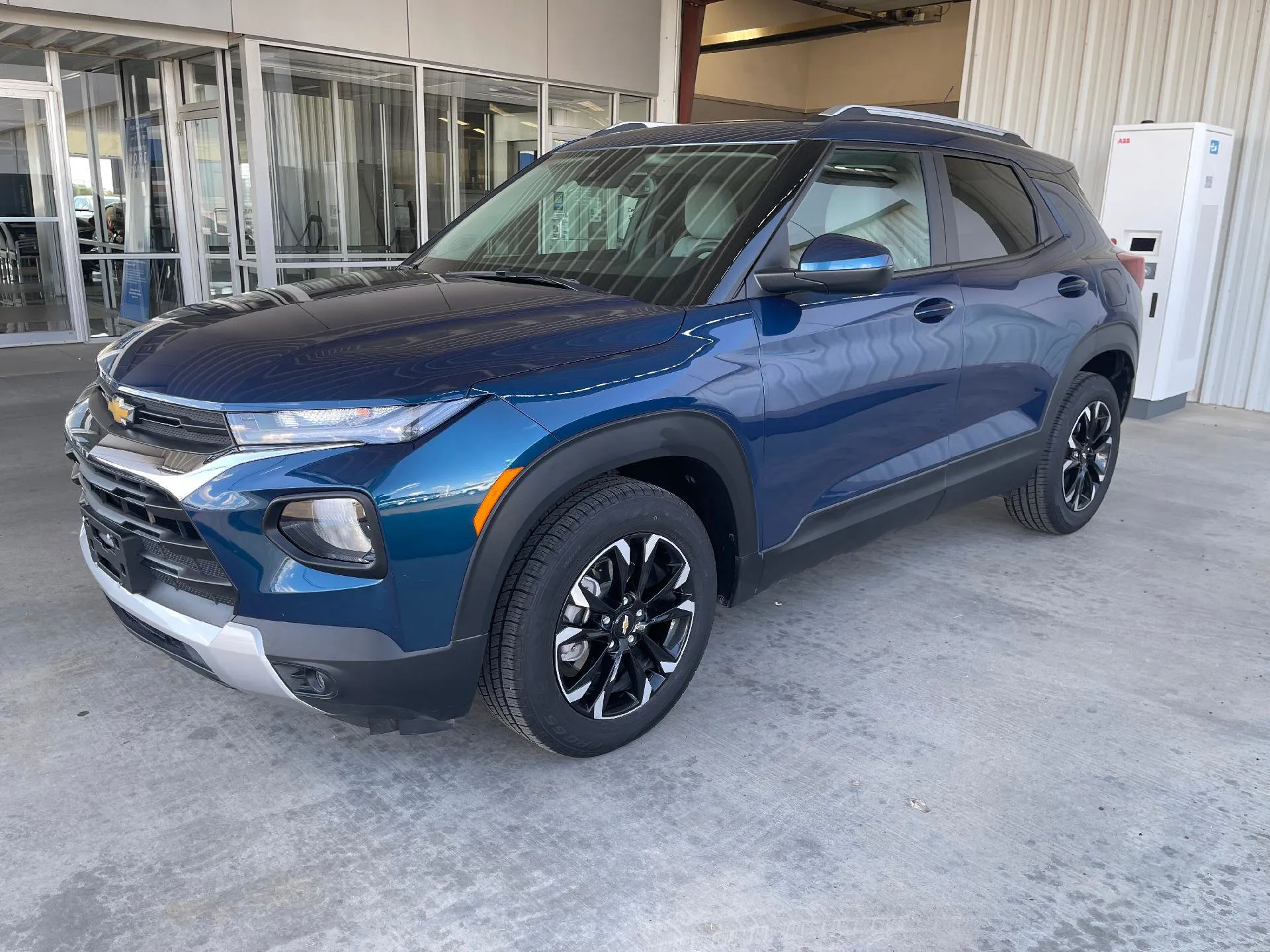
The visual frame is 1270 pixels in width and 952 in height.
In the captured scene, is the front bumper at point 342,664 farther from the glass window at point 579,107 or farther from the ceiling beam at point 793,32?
the ceiling beam at point 793,32

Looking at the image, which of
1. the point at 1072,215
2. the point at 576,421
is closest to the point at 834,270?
the point at 576,421

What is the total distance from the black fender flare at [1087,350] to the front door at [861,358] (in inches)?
33.0

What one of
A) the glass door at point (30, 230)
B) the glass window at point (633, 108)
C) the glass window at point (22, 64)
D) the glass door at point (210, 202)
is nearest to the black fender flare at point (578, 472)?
the glass door at point (210, 202)

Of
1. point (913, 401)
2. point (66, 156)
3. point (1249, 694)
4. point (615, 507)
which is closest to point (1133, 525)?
point (1249, 694)

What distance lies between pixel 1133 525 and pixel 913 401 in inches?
88.4

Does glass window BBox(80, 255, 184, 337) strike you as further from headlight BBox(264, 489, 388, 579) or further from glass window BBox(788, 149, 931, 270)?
headlight BBox(264, 489, 388, 579)

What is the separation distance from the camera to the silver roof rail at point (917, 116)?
327 centimetres

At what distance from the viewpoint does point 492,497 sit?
2.14m

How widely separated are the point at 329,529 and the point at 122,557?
0.64 m

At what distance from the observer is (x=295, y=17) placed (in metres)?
8.85

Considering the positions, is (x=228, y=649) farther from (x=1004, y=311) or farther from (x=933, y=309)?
(x=1004, y=311)

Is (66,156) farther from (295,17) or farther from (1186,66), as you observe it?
(1186,66)

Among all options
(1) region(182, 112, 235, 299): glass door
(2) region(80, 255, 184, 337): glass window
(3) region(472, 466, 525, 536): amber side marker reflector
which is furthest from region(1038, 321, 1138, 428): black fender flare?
(2) region(80, 255, 184, 337): glass window

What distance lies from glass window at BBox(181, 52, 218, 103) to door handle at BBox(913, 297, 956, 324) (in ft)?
27.4
